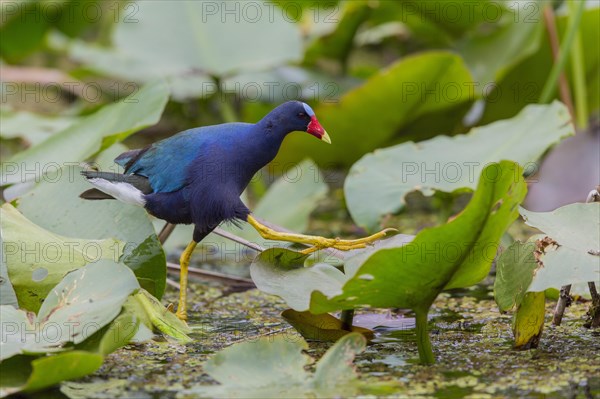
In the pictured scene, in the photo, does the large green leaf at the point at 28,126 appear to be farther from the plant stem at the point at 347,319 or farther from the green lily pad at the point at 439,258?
the green lily pad at the point at 439,258

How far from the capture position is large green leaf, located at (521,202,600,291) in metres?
1.82

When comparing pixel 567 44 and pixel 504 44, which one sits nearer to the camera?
pixel 567 44

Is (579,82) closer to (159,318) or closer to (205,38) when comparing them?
(205,38)

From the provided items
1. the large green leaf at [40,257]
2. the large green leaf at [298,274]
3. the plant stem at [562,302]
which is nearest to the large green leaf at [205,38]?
the large green leaf at [40,257]

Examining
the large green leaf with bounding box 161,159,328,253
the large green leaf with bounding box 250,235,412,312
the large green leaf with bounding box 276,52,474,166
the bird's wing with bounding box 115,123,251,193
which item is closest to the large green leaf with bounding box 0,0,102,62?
the large green leaf with bounding box 276,52,474,166

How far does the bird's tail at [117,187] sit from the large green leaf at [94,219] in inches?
0.8

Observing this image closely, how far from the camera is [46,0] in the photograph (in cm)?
554

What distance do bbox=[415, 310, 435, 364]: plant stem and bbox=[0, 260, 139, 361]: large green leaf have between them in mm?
574

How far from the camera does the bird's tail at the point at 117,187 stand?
8.10 feet

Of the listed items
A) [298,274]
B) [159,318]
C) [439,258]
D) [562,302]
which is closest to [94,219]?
[159,318]

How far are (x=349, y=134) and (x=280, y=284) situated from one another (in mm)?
1895

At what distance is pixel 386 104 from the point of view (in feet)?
12.2

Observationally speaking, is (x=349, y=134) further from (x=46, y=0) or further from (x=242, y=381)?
(x=46, y=0)

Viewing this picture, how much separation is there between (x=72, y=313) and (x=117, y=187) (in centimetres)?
66
